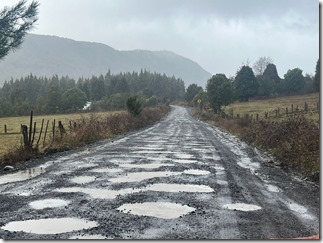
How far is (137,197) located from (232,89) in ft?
183

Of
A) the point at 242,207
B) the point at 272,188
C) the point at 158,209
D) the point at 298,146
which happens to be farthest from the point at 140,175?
the point at 298,146

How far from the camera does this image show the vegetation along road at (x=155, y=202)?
5.51 meters

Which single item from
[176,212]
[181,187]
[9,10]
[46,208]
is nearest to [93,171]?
[181,187]

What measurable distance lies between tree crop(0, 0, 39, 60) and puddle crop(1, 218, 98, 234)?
33.7 feet

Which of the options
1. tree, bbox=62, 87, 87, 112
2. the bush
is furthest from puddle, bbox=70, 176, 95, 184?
tree, bbox=62, 87, 87, 112

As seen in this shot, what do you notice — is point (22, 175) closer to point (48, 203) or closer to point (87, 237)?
point (48, 203)

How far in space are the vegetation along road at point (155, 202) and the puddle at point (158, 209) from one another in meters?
0.02

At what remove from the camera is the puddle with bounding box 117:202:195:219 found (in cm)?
639

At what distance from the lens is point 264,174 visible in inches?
437

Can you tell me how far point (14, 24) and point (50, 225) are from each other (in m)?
11.4

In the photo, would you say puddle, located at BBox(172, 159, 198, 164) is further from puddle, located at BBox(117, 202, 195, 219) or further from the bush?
the bush

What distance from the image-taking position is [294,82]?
102625mm

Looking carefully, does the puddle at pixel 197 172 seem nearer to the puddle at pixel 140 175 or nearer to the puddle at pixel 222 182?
the puddle at pixel 140 175

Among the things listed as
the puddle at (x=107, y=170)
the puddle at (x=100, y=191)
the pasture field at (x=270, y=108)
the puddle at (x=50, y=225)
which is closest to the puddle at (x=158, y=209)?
the puddle at (x=100, y=191)
